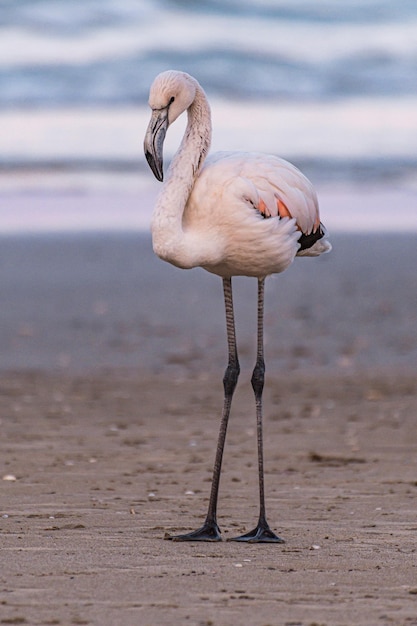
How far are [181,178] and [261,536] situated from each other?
182 centimetres

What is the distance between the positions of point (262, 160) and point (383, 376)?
4.72 m

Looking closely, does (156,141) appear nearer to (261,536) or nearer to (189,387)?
(261,536)

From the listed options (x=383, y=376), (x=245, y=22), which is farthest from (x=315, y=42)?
(x=383, y=376)

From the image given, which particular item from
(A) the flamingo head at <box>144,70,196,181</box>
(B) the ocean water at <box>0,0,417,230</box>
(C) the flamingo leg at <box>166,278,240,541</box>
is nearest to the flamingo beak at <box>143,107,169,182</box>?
(A) the flamingo head at <box>144,70,196,181</box>

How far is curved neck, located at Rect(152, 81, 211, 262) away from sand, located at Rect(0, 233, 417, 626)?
1.43 meters

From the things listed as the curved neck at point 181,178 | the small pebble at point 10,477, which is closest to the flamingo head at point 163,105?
the curved neck at point 181,178

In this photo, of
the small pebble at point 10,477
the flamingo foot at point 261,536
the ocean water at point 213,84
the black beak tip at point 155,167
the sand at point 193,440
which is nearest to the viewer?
the sand at point 193,440

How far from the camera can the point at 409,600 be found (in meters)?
4.69

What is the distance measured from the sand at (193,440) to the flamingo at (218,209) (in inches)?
23.5

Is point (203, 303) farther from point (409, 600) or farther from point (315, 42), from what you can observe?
point (315, 42)

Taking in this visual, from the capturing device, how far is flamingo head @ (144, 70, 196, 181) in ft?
20.8

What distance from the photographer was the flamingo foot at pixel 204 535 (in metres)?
5.91

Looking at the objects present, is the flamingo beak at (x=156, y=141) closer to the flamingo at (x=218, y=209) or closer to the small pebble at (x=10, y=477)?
the flamingo at (x=218, y=209)

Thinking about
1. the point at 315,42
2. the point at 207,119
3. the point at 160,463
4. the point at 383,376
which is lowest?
the point at 160,463
